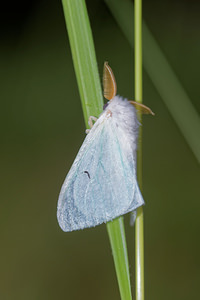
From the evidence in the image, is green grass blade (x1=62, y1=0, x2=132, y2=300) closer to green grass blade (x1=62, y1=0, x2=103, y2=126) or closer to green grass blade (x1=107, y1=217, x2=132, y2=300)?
green grass blade (x1=62, y1=0, x2=103, y2=126)

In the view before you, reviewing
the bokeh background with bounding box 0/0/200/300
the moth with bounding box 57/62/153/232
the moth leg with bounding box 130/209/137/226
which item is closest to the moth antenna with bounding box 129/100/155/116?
the moth with bounding box 57/62/153/232

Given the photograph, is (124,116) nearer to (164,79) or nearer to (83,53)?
(83,53)

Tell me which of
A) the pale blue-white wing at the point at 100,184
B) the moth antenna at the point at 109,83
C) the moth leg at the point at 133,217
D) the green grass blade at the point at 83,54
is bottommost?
the moth leg at the point at 133,217

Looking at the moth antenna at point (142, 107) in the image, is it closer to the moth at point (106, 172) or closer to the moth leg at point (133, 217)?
the moth at point (106, 172)

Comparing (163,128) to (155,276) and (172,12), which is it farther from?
(155,276)

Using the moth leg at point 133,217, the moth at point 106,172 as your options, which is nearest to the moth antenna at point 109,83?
the moth at point 106,172

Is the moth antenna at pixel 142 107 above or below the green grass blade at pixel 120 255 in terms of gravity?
above

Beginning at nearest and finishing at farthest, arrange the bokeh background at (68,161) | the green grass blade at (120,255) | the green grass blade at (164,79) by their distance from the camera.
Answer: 1. the green grass blade at (120,255)
2. the green grass blade at (164,79)
3. the bokeh background at (68,161)

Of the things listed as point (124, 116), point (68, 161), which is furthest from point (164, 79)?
point (68, 161)
